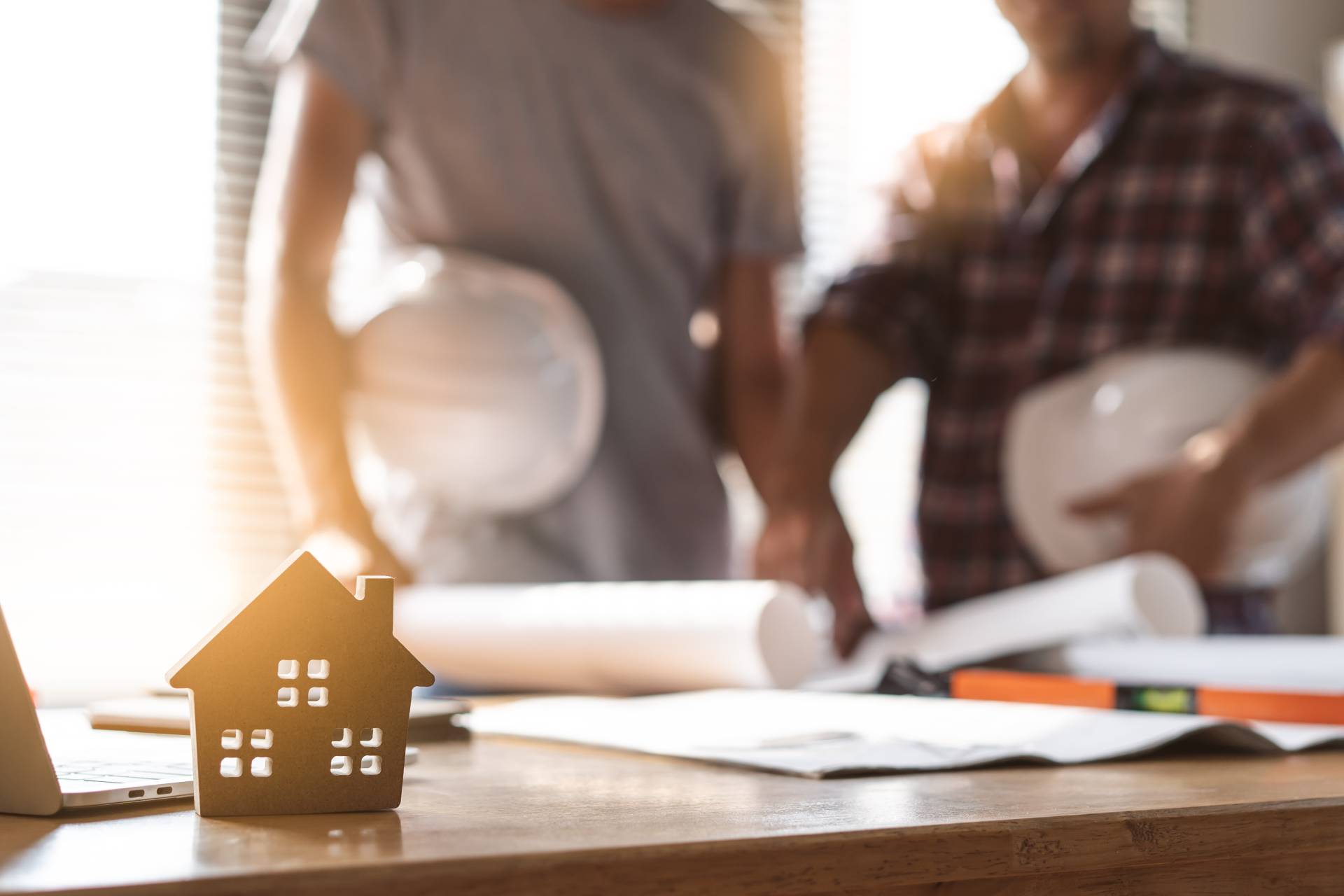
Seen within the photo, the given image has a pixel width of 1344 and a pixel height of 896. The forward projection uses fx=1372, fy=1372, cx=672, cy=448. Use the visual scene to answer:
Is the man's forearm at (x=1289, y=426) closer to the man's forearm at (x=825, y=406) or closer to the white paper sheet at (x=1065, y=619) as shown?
the white paper sheet at (x=1065, y=619)

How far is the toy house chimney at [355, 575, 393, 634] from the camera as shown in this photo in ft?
1.34

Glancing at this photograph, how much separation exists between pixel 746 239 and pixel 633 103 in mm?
177

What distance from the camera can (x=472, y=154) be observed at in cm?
122

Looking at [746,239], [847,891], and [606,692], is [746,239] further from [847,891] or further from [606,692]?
[847,891]

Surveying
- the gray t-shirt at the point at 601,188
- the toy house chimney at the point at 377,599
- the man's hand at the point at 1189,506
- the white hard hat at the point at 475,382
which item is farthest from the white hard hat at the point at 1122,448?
the toy house chimney at the point at 377,599

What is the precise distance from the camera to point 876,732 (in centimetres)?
60

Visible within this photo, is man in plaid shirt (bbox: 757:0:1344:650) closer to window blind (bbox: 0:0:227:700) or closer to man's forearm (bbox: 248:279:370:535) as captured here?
man's forearm (bbox: 248:279:370:535)

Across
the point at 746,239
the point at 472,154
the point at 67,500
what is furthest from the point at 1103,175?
the point at 67,500

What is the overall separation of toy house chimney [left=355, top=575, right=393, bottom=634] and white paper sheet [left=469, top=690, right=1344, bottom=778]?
168 millimetres

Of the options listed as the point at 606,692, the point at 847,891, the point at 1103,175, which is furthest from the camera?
the point at 1103,175

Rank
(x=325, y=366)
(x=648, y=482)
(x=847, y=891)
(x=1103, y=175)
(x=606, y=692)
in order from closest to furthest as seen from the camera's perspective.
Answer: (x=847, y=891)
(x=606, y=692)
(x=325, y=366)
(x=648, y=482)
(x=1103, y=175)

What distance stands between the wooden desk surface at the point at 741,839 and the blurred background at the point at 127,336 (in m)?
1.20

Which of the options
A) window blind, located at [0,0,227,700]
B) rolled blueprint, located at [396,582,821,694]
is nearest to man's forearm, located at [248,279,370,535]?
rolled blueprint, located at [396,582,821,694]

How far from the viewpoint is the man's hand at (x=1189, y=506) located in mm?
1192
